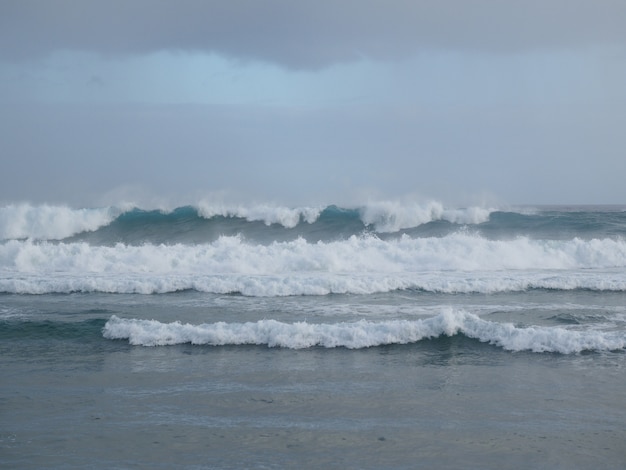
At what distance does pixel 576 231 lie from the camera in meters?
25.2

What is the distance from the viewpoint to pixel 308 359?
8305 millimetres

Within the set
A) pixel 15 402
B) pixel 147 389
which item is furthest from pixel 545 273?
pixel 15 402

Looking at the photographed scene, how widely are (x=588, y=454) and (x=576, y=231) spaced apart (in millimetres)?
21895

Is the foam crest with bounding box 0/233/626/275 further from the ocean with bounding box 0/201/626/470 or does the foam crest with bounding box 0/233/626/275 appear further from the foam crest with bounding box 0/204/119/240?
the foam crest with bounding box 0/204/119/240

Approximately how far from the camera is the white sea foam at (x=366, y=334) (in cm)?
867

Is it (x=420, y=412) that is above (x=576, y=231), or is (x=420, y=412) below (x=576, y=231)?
below

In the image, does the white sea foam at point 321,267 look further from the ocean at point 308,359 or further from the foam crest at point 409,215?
the foam crest at point 409,215

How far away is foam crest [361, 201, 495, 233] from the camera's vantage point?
26391 mm

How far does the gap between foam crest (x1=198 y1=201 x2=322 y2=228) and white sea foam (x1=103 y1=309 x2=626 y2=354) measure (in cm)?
1738

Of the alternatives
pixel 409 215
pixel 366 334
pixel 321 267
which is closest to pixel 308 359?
pixel 366 334

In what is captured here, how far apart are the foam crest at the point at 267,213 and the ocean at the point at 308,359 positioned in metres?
8.57

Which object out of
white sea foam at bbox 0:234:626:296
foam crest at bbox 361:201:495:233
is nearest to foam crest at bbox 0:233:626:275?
white sea foam at bbox 0:234:626:296

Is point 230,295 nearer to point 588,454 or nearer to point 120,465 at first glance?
point 120,465

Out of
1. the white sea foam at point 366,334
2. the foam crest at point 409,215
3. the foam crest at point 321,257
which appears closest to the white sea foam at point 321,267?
the foam crest at point 321,257
